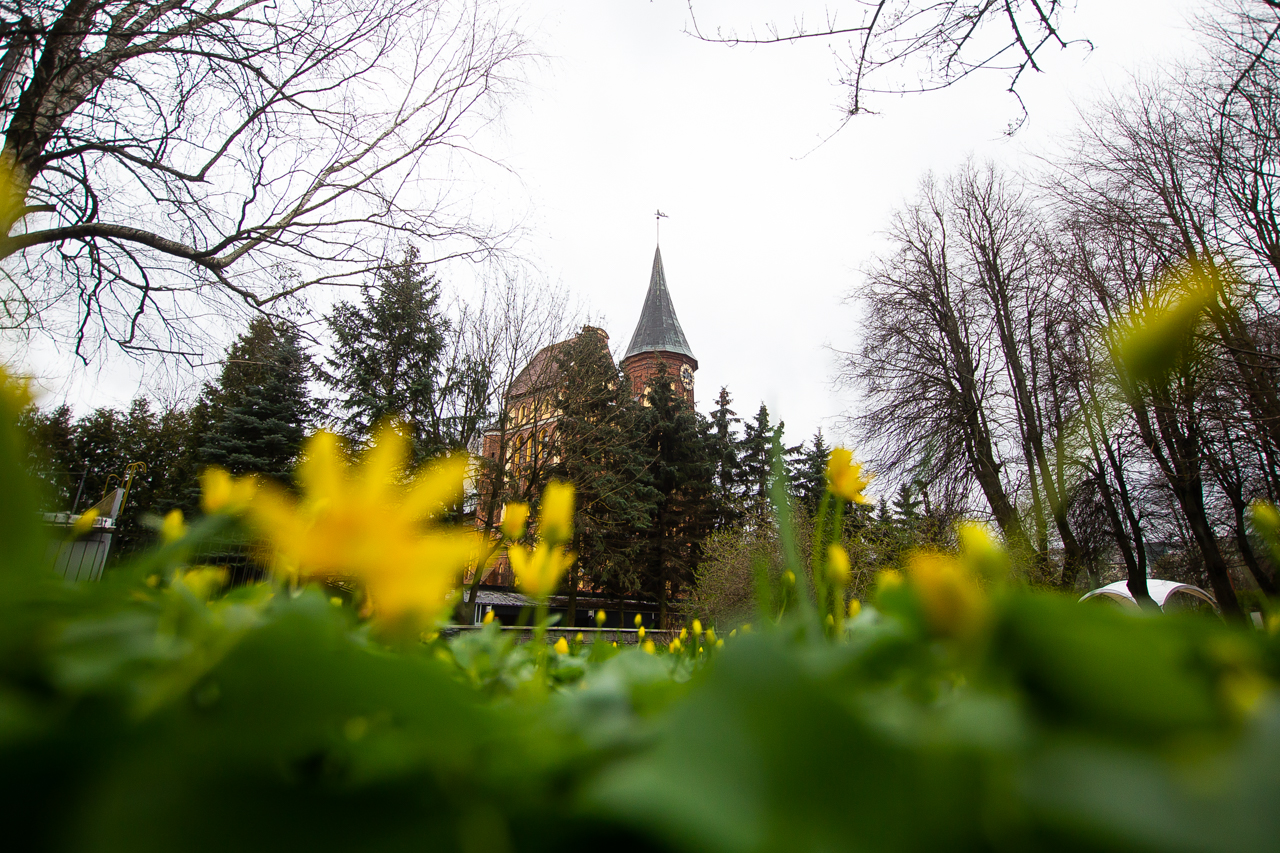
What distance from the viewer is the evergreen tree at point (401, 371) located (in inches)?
614

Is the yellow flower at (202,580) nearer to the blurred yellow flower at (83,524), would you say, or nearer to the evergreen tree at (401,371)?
the blurred yellow flower at (83,524)

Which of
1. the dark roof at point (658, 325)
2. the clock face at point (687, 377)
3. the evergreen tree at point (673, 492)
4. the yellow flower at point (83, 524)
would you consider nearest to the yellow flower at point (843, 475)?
the yellow flower at point (83, 524)

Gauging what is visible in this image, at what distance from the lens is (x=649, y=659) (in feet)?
2.04

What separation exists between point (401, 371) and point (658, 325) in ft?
71.3

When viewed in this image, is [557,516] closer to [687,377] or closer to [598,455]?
[598,455]

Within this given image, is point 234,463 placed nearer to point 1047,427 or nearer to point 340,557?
point 1047,427

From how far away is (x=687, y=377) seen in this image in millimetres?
35531

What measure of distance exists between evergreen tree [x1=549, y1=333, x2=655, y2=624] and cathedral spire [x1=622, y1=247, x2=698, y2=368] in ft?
51.9

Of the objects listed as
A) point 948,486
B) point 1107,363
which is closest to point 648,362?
Result: point 948,486

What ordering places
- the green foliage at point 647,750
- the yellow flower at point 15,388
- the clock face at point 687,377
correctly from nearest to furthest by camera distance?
the green foliage at point 647,750
the yellow flower at point 15,388
the clock face at point 687,377

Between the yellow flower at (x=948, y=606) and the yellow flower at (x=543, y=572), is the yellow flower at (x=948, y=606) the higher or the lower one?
the lower one

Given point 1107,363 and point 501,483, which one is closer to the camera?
point 1107,363

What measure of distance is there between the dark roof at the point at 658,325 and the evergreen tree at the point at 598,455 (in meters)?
15.8

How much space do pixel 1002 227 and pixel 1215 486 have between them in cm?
710
